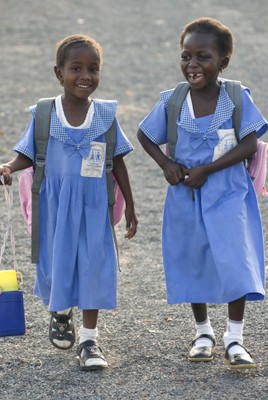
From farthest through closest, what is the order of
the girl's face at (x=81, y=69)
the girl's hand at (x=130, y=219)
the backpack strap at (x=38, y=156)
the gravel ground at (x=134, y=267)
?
the girl's hand at (x=130, y=219)
the backpack strap at (x=38, y=156)
the girl's face at (x=81, y=69)
the gravel ground at (x=134, y=267)

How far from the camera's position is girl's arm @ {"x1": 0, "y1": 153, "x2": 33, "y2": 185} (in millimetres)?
4730

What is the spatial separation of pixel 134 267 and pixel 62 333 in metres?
1.57

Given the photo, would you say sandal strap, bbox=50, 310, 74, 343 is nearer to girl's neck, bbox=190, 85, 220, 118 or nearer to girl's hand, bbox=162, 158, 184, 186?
girl's hand, bbox=162, 158, 184, 186

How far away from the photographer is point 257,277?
4730mm

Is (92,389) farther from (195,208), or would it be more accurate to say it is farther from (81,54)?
(81,54)

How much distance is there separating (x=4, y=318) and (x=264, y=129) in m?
1.54

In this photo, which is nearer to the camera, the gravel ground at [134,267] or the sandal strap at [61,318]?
the gravel ground at [134,267]

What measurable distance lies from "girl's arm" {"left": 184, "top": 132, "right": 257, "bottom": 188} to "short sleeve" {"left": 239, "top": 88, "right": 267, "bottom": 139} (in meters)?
0.06

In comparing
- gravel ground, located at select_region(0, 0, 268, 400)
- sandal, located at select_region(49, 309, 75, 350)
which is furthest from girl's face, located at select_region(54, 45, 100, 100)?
gravel ground, located at select_region(0, 0, 268, 400)

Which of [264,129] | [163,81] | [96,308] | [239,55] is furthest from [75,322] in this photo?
[239,55]

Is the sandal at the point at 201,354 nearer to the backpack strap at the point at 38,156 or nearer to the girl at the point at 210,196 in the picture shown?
the girl at the point at 210,196

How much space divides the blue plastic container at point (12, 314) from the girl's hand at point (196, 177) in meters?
0.96

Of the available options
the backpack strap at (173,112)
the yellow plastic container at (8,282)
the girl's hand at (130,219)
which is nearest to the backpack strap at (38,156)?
the yellow plastic container at (8,282)

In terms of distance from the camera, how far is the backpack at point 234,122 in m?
4.81
